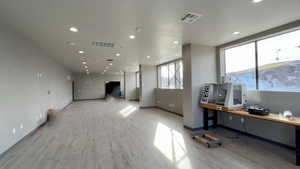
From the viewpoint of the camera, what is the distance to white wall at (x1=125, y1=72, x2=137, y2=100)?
1315 cm

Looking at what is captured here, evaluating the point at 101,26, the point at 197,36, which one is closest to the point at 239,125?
the point at 197,36

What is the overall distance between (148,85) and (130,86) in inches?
190

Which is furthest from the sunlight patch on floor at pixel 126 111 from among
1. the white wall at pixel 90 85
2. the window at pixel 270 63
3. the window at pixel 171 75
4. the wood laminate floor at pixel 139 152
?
the white wall at pixel 90 85

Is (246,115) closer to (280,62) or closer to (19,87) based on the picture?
(280,62)

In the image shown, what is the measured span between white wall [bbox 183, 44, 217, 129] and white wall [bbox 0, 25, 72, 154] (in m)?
4.67

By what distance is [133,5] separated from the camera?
227 centimetres

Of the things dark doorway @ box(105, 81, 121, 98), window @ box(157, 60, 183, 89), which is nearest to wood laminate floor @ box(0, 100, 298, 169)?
window @ box(157, 60, 183, 89)

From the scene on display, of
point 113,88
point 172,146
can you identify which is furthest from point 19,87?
point 113,88

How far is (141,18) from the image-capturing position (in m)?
2.71

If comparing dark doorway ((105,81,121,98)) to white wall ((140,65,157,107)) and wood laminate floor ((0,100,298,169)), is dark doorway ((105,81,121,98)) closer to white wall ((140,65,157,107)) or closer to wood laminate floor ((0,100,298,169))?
white wall ((140,65,157,107))

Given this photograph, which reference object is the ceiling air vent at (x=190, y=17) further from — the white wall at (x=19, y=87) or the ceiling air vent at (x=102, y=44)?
the white wall at (x=19, y=87)

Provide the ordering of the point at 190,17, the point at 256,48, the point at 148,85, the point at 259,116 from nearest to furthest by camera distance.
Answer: the point at 190,17 < the point at 259,116 < the point at 256,48 < the point at 148,85

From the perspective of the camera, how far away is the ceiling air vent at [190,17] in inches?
102

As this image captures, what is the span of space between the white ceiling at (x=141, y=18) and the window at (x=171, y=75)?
3.25 metres
